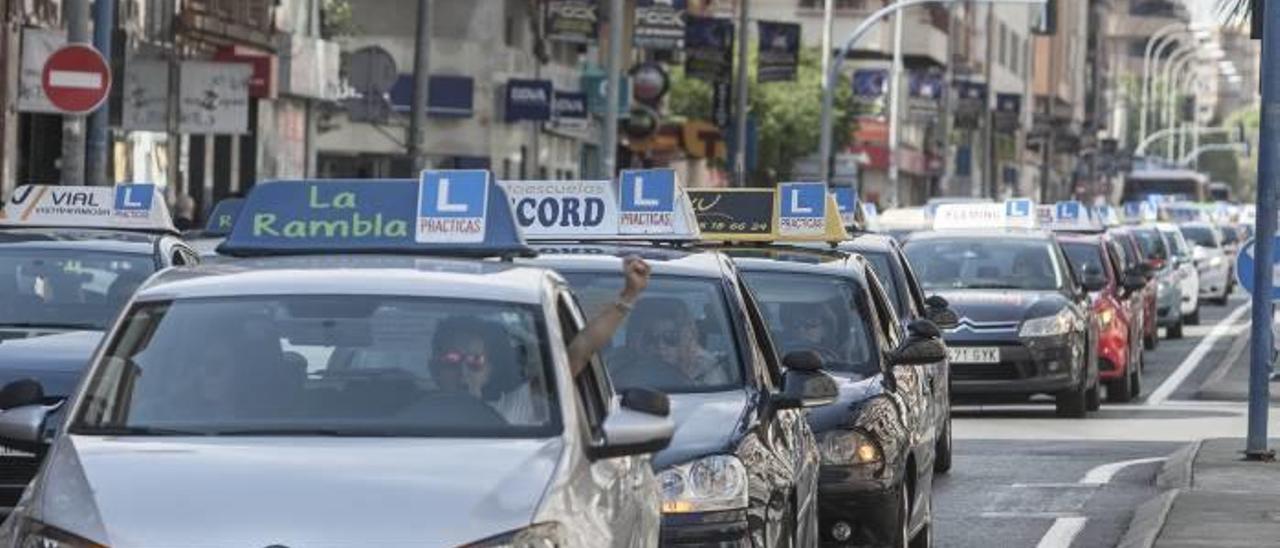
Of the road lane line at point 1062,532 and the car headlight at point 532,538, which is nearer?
the car headlight at point 532,538

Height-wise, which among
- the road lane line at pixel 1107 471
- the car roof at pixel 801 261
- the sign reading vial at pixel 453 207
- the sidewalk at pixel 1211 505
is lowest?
the road lane line at pixel 1107 471

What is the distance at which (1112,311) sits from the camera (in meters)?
30.5

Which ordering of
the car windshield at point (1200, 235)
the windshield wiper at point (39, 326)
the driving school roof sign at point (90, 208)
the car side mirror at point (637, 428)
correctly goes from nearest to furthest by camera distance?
the car side mirror at point (637, 428) < the windshield wiper at point (39, 326) < the driving school roof sign at point (90, 208) < the car windshield at point (1200, 235)

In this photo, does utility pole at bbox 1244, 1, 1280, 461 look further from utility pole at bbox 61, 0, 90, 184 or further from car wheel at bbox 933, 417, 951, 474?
utility pole at bbox 61, 0, 90, 184

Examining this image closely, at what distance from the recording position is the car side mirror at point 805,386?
37.9 feet

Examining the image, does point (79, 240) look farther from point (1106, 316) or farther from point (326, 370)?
point (1106, 316)

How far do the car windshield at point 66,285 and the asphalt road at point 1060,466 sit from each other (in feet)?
13.4

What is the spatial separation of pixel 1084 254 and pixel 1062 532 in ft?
54.4

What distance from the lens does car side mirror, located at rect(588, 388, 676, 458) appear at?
8719 mm

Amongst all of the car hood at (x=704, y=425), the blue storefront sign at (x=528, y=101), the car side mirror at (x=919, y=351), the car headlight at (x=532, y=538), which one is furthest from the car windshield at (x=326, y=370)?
the blue storefront sign at (x=528, y=101)

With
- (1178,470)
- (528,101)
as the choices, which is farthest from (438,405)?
(528,101)

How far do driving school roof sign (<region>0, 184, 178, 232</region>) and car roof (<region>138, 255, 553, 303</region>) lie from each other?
9.20 meters

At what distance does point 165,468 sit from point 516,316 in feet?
4.52

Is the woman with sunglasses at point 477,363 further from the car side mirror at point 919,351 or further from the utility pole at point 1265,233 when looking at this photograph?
the utility pole at point 1265,233
